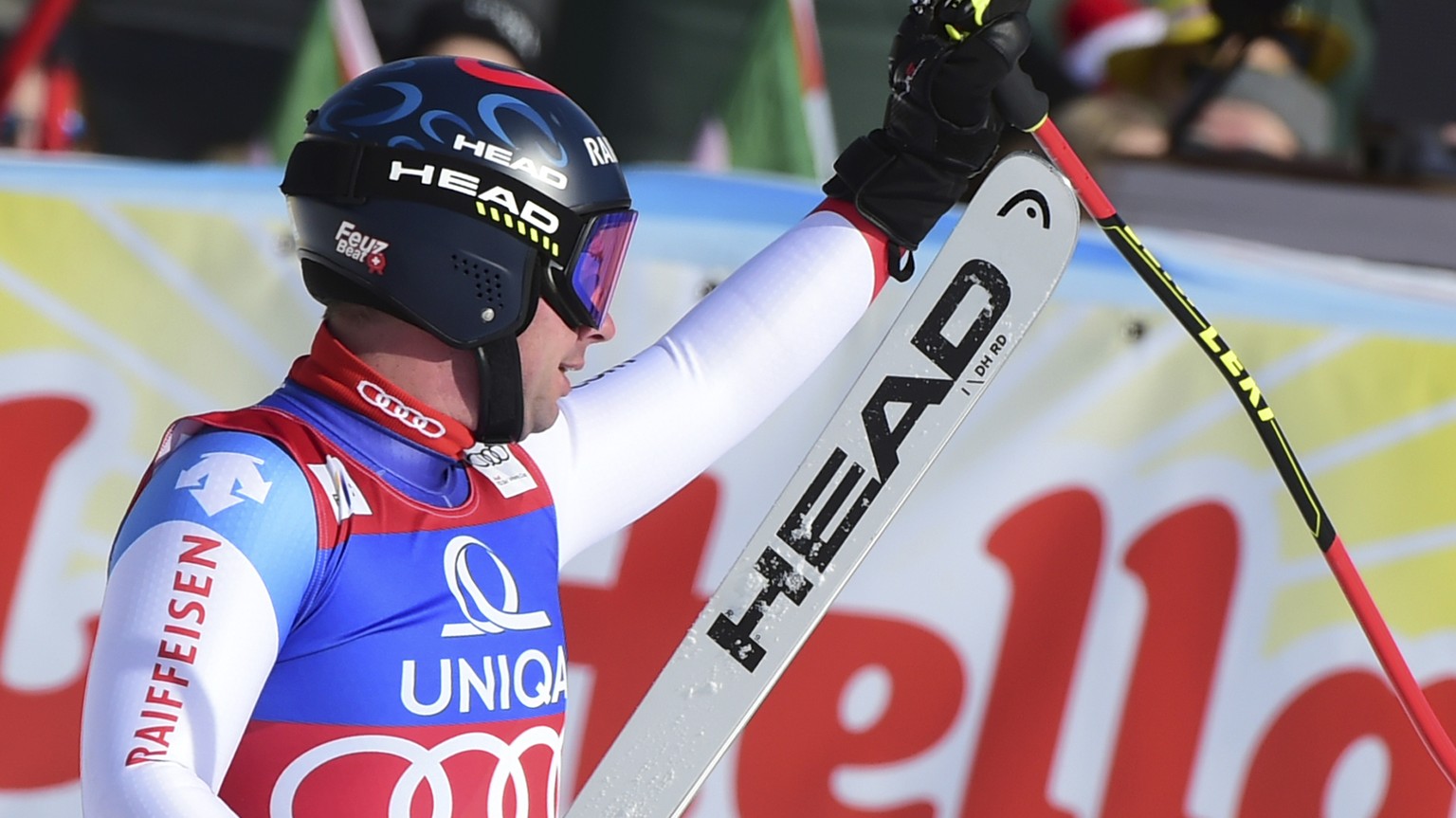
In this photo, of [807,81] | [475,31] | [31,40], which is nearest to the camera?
[475,31]

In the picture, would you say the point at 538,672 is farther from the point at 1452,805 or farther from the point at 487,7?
the point at 487,7

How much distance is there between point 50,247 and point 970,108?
1.87m

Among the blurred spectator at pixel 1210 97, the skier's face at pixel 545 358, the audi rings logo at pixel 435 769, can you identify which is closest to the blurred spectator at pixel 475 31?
the blurred spectator at pixel 1210 97

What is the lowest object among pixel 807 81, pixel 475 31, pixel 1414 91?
pixel 475 31

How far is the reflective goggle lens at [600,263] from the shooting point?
7.00 feet

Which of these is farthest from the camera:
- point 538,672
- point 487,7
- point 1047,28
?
point 1047,28

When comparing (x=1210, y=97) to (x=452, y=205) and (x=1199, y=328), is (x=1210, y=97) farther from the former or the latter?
(x=452, y=205)

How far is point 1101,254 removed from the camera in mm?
3551

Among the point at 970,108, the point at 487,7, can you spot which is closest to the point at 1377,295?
the point at 970,108

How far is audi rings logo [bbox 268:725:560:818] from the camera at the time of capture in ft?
6.52

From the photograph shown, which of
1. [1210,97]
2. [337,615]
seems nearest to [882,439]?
[337,615]

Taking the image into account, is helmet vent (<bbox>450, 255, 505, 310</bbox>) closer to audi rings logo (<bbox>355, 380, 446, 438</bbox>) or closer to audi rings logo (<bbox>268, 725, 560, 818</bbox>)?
audi rings logo (<bbox>355, 380, 446, 438</bbox>)

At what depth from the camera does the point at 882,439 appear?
2447 millimetres

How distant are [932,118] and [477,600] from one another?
0.91 meters
